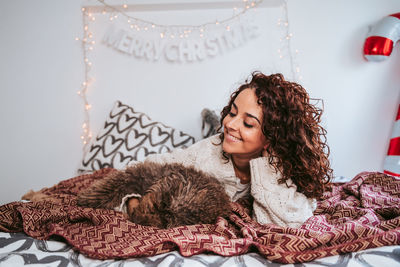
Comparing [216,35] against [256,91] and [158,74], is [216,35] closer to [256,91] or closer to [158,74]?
[158,74]

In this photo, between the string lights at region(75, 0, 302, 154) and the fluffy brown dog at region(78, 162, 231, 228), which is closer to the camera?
the fluffy brown dog at region(78, 162, 231, 228)

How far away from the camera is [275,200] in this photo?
93 centimetres

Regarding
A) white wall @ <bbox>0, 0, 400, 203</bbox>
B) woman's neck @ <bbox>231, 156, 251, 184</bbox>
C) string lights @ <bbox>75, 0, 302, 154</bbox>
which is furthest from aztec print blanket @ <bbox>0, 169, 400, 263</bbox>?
string lights @ <bbox>75, 0, 302, 154</bbox>

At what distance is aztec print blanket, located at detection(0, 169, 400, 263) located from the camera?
2.28 feet

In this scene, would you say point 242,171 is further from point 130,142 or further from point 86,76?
point 86,76

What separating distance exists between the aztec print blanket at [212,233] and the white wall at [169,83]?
971 millimetres

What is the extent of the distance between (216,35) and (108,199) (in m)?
1.33

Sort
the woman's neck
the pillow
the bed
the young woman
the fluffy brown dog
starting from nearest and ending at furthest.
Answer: the bed
the fluffy brown dog
the young woman
the woman's neck
the pillow

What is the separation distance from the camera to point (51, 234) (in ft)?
2.51

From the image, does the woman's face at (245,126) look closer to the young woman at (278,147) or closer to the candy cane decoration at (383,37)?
the young woman at (278,147)

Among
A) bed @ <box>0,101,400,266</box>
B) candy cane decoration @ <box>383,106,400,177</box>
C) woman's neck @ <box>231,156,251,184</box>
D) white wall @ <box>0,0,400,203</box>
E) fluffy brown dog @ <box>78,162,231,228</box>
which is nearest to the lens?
bed @ <box>0,101,400,266</box>

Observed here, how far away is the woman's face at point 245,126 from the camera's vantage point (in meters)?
0.95

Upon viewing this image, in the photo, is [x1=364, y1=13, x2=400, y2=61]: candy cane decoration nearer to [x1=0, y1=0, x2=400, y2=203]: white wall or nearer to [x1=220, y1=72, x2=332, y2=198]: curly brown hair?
[x1=0, y1=0, x2=400, y2=203]: white wall

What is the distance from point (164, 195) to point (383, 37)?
165 cm
